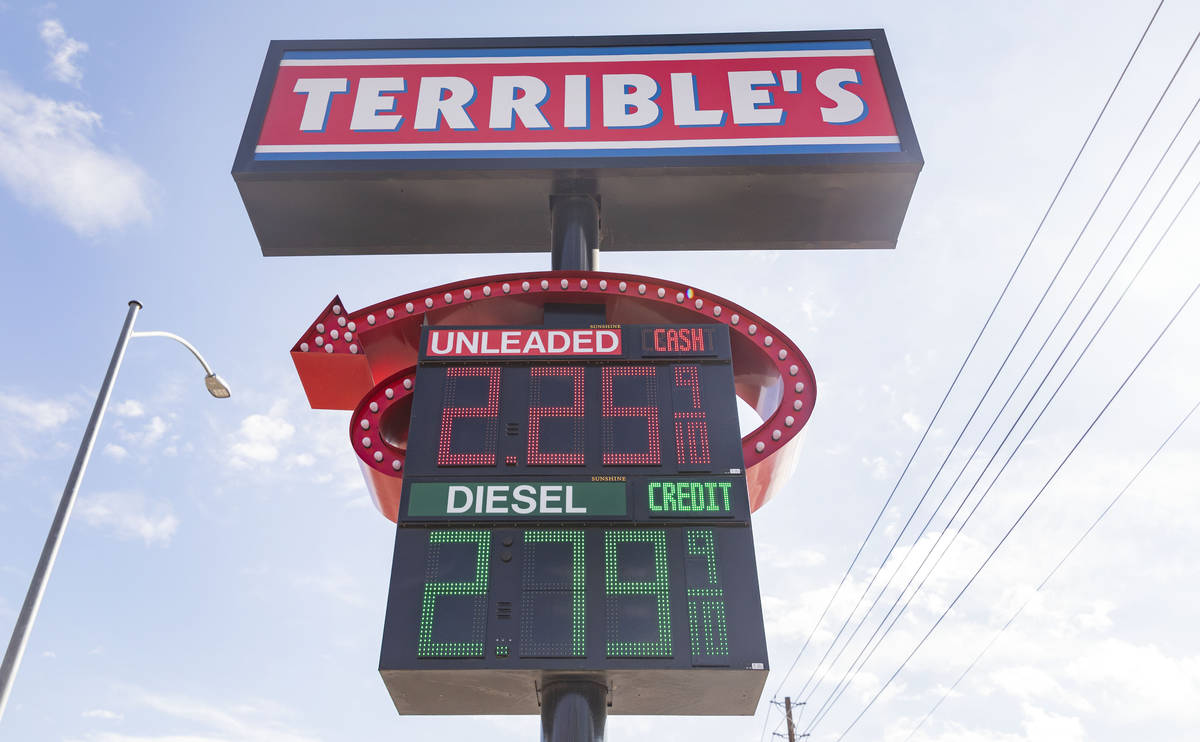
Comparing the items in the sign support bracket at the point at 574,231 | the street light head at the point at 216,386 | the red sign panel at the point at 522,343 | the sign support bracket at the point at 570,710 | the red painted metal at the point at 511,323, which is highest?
the sign support bracket at the point at 574,231

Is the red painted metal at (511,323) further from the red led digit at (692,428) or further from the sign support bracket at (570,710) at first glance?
the sign support bracket at (570,710)

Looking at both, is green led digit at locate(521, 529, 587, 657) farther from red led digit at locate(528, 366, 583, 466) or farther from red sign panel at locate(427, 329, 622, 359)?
red sign panel at locate(427, 329, 622, 359)

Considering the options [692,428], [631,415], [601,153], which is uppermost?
[601,153]

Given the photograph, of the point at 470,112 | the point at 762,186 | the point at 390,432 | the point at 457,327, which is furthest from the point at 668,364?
the point at 470,112

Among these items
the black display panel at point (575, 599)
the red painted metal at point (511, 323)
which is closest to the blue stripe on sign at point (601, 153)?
the red painted metal at point (511, 323)

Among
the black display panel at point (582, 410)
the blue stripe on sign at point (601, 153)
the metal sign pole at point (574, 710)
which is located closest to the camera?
the metal sign pole at point (574, 710)

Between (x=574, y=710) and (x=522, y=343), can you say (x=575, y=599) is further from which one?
(x=522, y=343)

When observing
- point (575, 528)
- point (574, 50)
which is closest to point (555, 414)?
point (575, 528)

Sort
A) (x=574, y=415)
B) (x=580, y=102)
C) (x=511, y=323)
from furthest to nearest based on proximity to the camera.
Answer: (x=580, y=102), (x=511, y=323), (x=574, y=415)

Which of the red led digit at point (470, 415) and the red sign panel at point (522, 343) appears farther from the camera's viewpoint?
the red sign panel at point (522, 343)

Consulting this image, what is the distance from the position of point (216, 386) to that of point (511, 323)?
11.5ft

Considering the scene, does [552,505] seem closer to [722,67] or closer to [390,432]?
[390,432]

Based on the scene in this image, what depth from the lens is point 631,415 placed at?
23.2 ft

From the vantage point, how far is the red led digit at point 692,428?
681 cm
